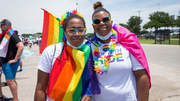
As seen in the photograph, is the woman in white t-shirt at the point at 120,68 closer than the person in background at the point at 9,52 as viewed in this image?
Yes

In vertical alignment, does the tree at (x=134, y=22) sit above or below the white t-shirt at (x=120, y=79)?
above

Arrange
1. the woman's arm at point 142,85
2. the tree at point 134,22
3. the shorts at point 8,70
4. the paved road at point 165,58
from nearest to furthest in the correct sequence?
the woman's arm at point 142,85 < the shorts at point 8,70 < the paved road at point 165,58 < the tree at point 134,22

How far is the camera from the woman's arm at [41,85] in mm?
1628

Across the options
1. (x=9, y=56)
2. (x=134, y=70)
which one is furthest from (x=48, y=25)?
(x=134, y=70)

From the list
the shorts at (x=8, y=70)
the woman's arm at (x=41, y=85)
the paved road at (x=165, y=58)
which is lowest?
the paved road at (x=165, y=58)

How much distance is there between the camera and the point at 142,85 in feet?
5.65

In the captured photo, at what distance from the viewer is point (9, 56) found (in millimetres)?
3510

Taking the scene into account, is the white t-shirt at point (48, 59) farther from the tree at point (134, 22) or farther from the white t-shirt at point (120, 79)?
the tree at point (134, 22)

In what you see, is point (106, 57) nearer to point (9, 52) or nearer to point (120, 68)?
point (120, 68)

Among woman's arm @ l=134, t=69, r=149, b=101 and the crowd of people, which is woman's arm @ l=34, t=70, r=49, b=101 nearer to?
the crowd of people

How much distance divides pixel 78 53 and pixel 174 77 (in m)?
4.79

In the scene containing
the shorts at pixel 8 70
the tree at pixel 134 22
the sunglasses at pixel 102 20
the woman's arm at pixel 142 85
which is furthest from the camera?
the tree at pixel 134 22

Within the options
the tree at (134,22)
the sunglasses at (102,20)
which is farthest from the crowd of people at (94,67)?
the tree at (134,22)

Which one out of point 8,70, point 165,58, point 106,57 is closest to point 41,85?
point 106,57
